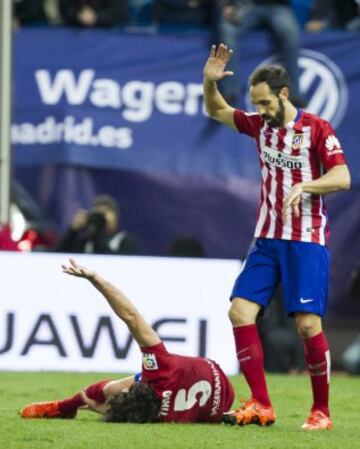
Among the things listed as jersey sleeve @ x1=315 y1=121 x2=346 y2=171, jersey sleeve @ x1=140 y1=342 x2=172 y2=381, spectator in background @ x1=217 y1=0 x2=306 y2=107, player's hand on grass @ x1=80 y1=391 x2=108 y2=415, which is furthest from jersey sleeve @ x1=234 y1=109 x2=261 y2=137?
spectator in background @ x1=217 y1=0 x2=306 y2=107

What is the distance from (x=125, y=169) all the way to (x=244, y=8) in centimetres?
203

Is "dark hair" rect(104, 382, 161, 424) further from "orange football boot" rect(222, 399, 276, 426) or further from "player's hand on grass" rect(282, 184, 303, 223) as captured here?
"player's hand on grass" rect(282, 184, 303, 223)

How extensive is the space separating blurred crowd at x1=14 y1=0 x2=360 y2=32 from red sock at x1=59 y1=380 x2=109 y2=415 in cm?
736

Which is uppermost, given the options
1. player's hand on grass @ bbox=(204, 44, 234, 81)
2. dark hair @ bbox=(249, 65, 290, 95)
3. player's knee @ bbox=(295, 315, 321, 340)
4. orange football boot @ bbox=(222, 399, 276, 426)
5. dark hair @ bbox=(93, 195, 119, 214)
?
player's hand on grass @ bbox=(204, 44, 234, 81)

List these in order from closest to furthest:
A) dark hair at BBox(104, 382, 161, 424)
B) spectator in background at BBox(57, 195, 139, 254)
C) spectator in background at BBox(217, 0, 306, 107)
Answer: dark hair at BBox(104, 382, 161, 424) < spectator in background at BBox(57, 195, 139, 254) < spectator in background at BBox(217, 0, 306, 107)

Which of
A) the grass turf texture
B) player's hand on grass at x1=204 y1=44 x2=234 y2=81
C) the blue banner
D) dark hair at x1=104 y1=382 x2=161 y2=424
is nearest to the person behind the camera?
the grass turf texture

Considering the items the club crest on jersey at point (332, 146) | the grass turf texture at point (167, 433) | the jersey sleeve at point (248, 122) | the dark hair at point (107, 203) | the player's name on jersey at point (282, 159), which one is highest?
the jersey sleeve at point (248, 122)

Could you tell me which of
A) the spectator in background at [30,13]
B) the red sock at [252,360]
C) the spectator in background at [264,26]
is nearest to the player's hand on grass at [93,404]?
the red sock at [252,360]

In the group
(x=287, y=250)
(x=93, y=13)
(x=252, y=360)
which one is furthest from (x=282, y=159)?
(x=93, y=13)

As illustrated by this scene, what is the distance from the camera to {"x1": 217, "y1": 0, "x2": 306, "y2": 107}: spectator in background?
15242 millimetres

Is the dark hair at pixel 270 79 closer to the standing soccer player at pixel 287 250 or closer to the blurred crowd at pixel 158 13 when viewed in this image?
the standing soccer player at pixel 287 250

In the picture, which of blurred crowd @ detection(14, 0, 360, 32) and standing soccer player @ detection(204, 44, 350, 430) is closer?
standing soccer player @ detection(204, 44, 350, 430)

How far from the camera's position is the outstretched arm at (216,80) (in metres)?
9.04

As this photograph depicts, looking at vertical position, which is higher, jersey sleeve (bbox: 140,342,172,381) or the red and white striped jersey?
the red and white striped jersey
